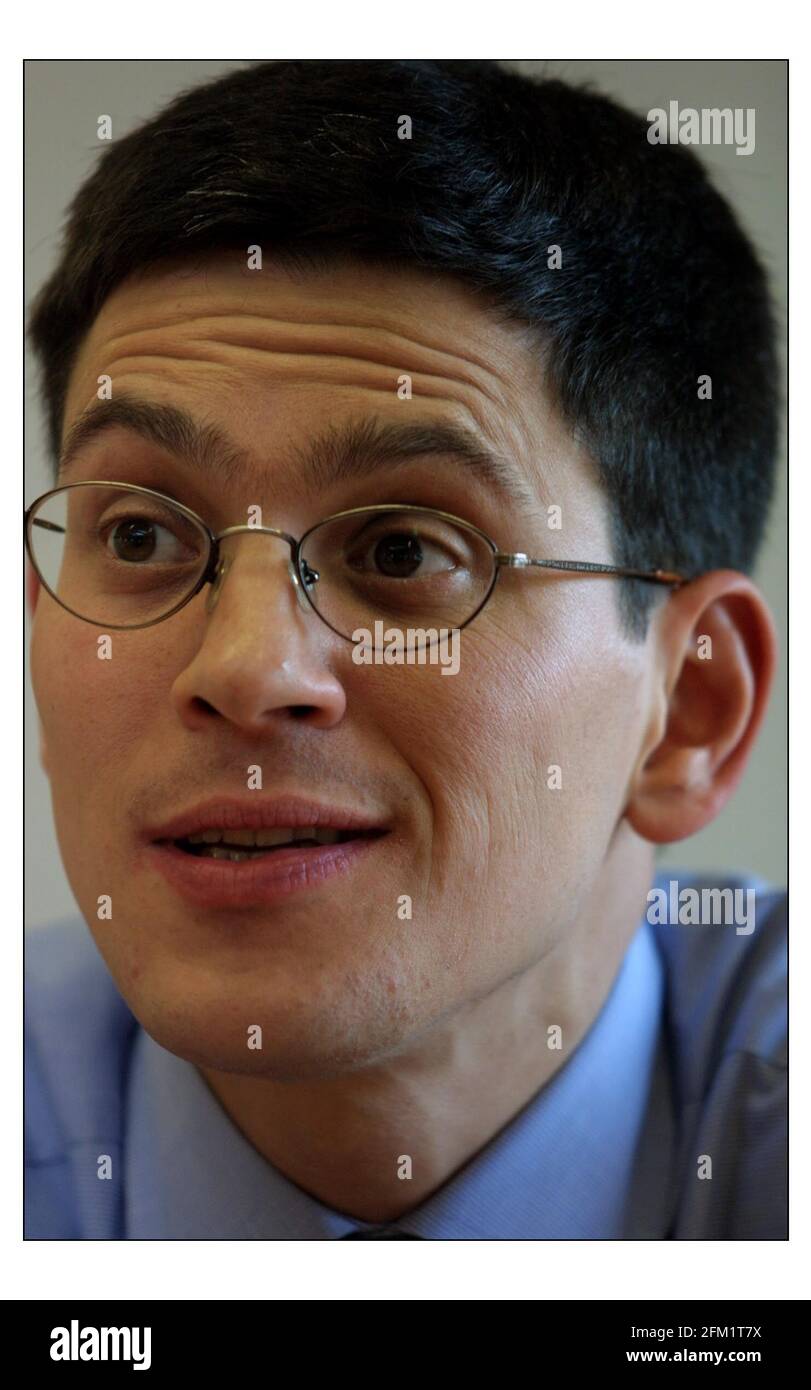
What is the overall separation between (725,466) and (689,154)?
371 millimetres

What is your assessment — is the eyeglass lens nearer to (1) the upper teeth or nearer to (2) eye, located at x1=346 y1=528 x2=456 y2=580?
(2) eye, located at x1=346 y1=528 x2=456 y2=580

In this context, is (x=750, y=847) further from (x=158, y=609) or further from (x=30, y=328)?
(x=30, y=328)

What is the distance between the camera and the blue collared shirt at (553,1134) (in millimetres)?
1504

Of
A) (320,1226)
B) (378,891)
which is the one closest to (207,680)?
(378,891)

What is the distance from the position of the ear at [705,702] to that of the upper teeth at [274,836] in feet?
1.29

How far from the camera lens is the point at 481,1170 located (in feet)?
4.91

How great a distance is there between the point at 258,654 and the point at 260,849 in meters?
0.21

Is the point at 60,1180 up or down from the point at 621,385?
down

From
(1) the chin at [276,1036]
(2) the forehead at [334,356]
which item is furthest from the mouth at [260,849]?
(2) the forehead at [334,356]

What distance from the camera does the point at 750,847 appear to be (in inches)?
65.8

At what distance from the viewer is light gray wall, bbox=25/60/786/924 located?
1498mm

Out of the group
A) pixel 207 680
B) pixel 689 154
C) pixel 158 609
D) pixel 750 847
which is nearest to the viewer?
pixel 207 680
